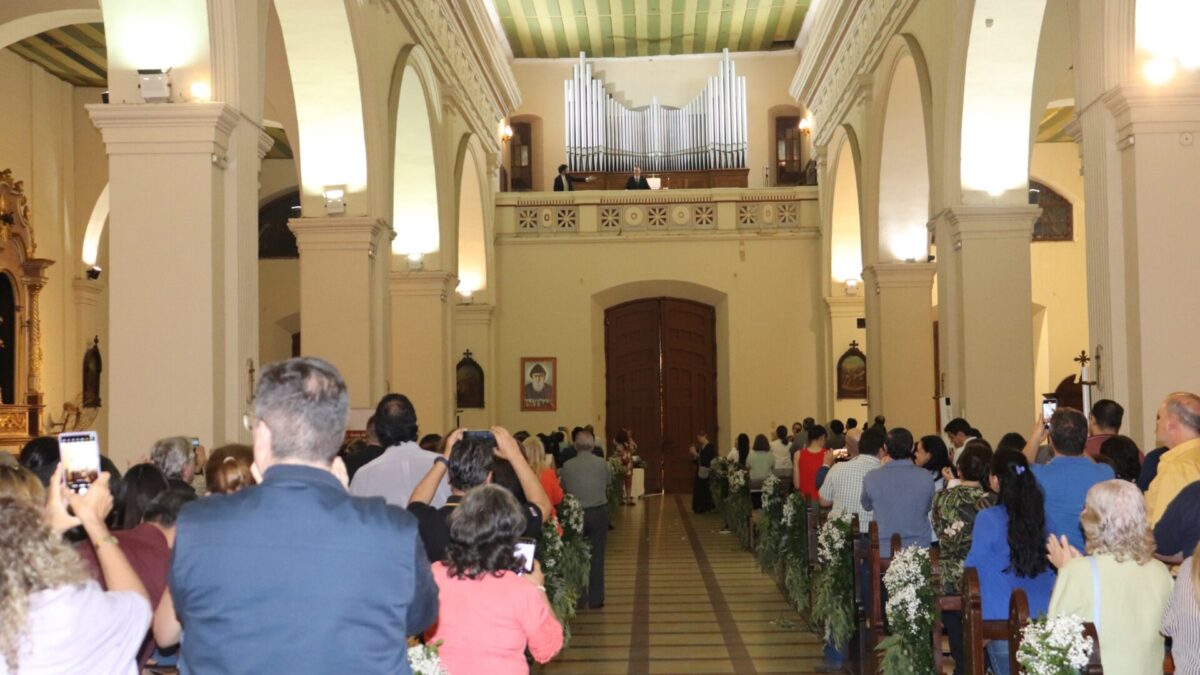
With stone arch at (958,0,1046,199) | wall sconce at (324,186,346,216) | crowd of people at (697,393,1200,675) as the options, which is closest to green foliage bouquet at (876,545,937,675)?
crowd of people at (697,393,1200,675)

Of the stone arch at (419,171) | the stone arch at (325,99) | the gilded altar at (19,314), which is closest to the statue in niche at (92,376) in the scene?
the gilded altar at (19,314)

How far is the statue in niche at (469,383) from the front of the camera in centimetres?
2177

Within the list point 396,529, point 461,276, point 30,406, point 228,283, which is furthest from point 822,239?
point 396,529

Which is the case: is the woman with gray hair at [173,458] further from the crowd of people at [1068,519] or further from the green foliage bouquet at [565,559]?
the crowd of people at [1068,519]

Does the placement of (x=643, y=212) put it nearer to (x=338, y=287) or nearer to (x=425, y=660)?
(x=338, y=287)

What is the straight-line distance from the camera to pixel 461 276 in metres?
21.9

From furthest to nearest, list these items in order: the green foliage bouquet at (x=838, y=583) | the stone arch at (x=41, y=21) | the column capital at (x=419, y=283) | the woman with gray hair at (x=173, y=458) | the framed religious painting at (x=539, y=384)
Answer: the framed religious painting at (x=539, y=384) → the column capital at (x=419, y=283) → the stone arch at (x=41, y=21) → the green foliage bouquet at (x=838, y=583) → the woman with gray hair at (x=173, y=458)

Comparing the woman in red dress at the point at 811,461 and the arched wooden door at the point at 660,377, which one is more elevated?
the arched wooden door at the point at 660,377

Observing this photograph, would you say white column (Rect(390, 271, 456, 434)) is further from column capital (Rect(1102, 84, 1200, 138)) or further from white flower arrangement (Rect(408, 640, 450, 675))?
white flower arrangement (Rect(408, 640, 450, 675))

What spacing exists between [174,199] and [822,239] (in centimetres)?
1520

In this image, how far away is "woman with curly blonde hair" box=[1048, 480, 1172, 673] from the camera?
435 cm

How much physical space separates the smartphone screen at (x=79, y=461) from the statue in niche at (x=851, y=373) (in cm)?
1845

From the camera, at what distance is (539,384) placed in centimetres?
2292

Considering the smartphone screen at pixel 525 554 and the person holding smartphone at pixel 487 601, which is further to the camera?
the smartphone screen at pixel 525 554
